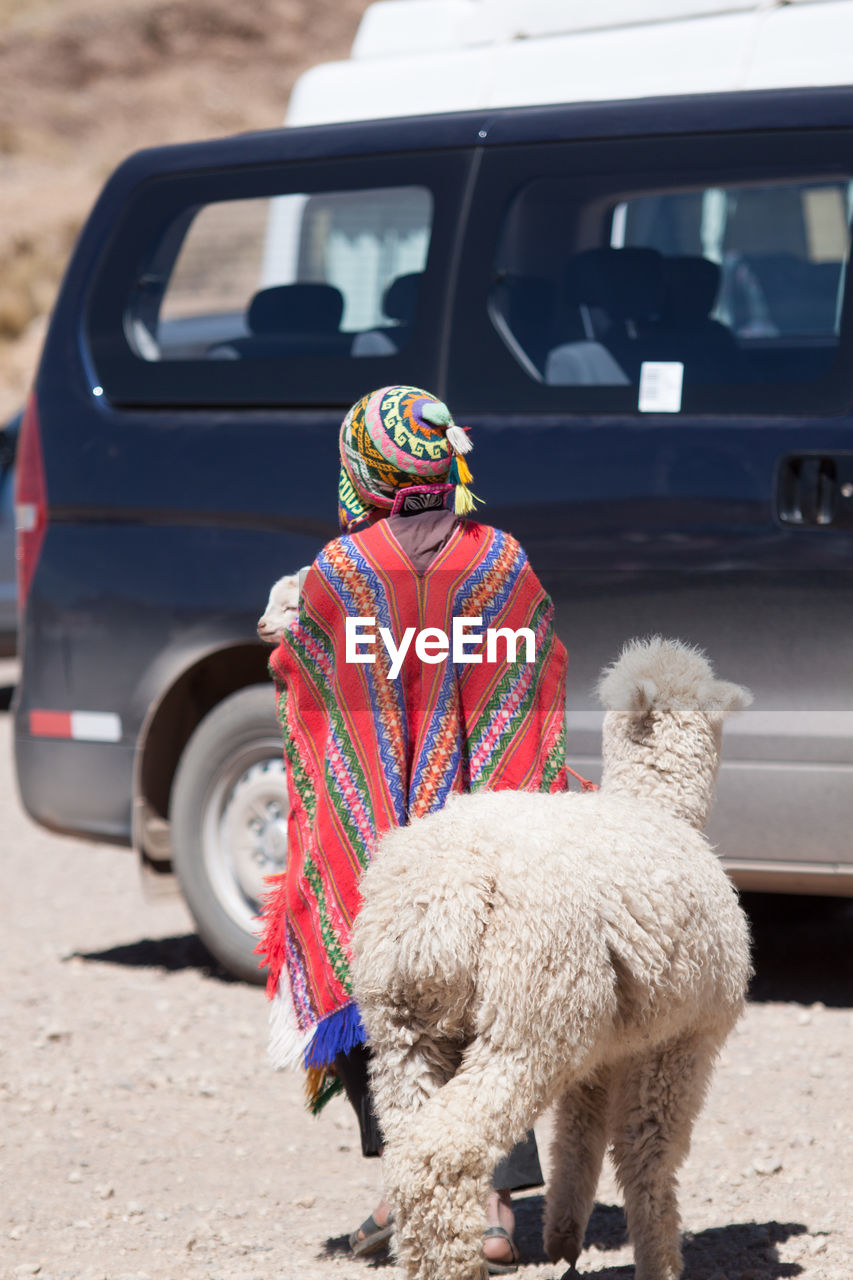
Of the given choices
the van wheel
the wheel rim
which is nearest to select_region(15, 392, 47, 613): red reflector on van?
the van wheel

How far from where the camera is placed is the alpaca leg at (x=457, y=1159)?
2.40 meters

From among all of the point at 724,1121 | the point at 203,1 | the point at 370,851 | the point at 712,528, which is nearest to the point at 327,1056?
the point at 370,851

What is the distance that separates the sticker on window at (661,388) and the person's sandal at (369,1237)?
2.27 m

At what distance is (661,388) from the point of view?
14.8 ft

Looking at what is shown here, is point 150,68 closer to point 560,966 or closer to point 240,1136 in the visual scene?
point 240,1136

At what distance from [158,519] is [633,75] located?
223 centimetres

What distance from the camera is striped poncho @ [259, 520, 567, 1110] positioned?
9.70 feet

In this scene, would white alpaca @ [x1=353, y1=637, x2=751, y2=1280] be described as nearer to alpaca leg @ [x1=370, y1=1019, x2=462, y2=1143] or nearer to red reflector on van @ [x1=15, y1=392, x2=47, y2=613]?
alpaca leg @ [x1=370, y1=1019, x2=462, y2=1143]

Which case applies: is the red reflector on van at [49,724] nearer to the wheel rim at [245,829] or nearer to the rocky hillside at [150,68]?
the wheel rim at [245,829]

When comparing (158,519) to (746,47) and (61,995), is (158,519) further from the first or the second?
(746,47)

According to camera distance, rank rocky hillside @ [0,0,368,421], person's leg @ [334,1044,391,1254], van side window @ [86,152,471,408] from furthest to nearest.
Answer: rocky hillside @ [0,0,368,421] < van side window @ [86,152,471,408] < person's leg @ [334,1044,391,1254]

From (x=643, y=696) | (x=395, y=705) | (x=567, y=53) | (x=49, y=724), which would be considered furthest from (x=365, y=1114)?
Result: (x=567, y=53)

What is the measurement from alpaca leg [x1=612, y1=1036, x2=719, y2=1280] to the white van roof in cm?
330

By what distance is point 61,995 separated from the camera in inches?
212
